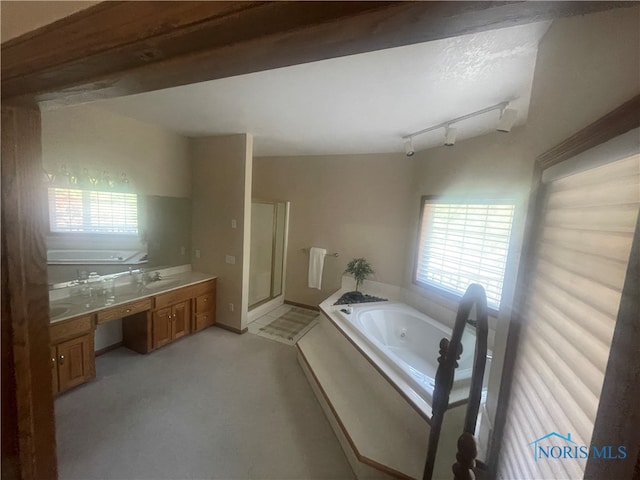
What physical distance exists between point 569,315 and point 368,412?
5.50 feet

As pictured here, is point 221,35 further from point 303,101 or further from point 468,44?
point 303,101

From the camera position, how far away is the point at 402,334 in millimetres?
2961

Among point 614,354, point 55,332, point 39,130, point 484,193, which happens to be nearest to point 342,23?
point 614,354

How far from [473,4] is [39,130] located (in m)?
1.04

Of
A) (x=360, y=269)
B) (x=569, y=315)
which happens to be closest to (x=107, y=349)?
(x=360, y=269)

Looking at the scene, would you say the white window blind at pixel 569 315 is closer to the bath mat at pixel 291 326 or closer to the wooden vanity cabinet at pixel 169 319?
the bath mat at pixel 291 326

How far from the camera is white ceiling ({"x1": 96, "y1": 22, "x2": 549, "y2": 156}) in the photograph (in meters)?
1.29

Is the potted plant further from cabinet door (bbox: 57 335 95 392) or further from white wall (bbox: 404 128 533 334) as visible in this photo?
cabinet door (bbox: 57 335 95 392)

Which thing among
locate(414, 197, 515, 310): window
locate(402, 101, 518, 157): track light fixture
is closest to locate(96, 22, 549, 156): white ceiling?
locate(402, 101, 518, 157): track light fixture

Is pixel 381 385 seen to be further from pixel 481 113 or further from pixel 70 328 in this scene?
pixel 70 328

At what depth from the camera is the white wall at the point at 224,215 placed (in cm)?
307

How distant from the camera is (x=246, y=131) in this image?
2.87 meters

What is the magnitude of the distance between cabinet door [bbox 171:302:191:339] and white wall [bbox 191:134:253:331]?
0.44 metres

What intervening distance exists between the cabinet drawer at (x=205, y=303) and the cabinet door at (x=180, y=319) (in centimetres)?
12
